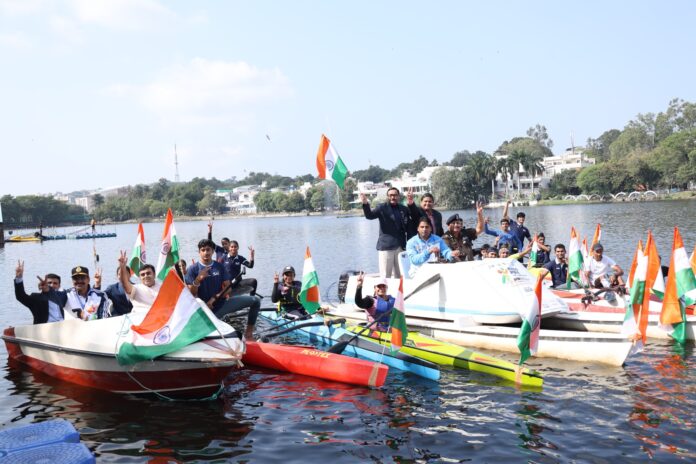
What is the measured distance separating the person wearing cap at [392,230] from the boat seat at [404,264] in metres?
0.14

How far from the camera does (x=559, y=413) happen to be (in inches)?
373

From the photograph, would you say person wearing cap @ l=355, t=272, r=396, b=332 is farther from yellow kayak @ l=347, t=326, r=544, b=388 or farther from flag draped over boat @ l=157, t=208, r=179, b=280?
flag draped over boat @ l=157, t=208, r=179, b=280

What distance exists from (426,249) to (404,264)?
4.16 ft

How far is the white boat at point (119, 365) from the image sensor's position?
394 inches

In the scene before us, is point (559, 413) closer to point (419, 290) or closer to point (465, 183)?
point (419, 290)

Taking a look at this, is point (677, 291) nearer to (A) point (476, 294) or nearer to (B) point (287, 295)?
(A) point (476, 294)

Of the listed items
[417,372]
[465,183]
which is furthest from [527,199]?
[417,372]

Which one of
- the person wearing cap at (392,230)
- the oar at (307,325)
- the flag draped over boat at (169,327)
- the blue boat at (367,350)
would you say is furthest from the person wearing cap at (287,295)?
the flag draped over boat at (169,327)

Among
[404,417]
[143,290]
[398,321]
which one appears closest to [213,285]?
[143,290]

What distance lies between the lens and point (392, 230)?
1527cm

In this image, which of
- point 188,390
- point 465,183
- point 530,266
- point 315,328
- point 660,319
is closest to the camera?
point 188,390

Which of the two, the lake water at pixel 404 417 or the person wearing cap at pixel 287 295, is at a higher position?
the person wearing cap at pixel 287 295

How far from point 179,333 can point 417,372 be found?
444 centimetres

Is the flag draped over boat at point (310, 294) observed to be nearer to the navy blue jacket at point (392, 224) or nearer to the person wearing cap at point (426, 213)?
the navy blue jacket at point (392, 224)
